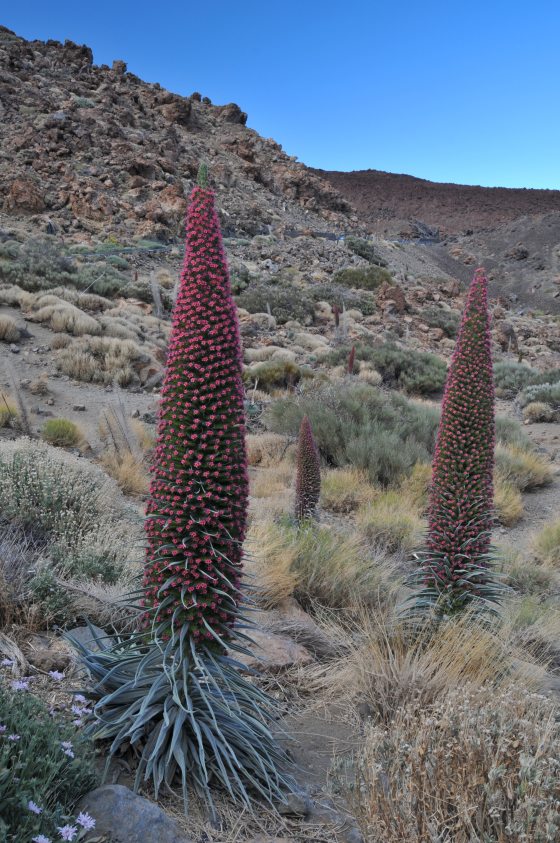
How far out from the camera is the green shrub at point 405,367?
739 inches

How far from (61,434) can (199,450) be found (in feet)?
25.3

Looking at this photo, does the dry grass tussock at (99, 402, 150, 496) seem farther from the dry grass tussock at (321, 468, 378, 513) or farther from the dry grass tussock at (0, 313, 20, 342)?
the dry grass tussock at (0, 313, 20, 342)

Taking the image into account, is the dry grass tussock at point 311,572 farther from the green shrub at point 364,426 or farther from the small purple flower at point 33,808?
the green shrub at point 364,426

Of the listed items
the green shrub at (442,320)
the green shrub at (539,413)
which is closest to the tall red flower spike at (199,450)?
the green shrub at (539,413)

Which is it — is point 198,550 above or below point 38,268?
below

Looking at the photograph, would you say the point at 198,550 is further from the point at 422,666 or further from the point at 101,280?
the point at 101,280

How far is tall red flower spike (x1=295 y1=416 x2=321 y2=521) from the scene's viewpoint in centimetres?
624

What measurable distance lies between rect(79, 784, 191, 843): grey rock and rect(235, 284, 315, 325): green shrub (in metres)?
23.5

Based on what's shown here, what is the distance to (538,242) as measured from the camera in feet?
214

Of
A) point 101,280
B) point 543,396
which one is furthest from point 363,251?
point 543,396

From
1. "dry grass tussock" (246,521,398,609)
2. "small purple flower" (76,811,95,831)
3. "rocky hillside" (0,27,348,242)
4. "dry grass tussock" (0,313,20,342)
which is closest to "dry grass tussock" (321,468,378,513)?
"dry grass tussock" (246,521,398,609)

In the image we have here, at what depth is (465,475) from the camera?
410 cm

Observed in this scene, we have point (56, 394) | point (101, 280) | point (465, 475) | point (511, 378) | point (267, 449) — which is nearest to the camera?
point (465, 475)

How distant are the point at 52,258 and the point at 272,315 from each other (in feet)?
27.4
